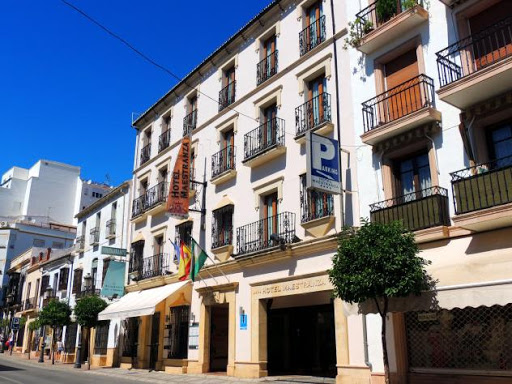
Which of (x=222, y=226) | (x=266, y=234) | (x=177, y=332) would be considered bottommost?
(x=177, y=332)

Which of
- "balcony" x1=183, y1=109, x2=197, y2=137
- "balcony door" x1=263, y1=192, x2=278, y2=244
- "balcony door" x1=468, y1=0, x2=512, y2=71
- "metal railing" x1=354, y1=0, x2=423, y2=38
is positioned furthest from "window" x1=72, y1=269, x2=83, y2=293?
"balcony door" x1=468, y1=0, x2=512, y2=71

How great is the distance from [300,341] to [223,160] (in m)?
7.93

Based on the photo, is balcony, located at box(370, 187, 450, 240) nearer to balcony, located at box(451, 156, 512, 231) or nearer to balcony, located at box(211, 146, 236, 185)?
balcony, located at box(451, 156, 512, 231)

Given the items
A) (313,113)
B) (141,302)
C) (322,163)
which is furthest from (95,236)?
(322,163)

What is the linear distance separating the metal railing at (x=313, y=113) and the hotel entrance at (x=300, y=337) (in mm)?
6166

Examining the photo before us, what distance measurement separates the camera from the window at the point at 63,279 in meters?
35.7

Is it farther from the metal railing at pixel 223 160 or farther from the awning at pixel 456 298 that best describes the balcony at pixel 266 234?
the awning at pixel 456 298

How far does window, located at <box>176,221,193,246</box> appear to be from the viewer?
22.2 metres

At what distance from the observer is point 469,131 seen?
464 inches

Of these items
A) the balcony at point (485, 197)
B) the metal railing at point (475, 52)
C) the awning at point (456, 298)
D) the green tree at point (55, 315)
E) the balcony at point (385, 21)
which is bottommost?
the awning at point (456, 298)

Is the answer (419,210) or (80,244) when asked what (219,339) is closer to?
(419,210)

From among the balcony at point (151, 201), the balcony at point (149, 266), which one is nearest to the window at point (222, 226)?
the balcony at point (149, 266)

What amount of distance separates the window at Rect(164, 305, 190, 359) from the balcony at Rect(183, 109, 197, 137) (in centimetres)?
828

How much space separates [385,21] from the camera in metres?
14.7
